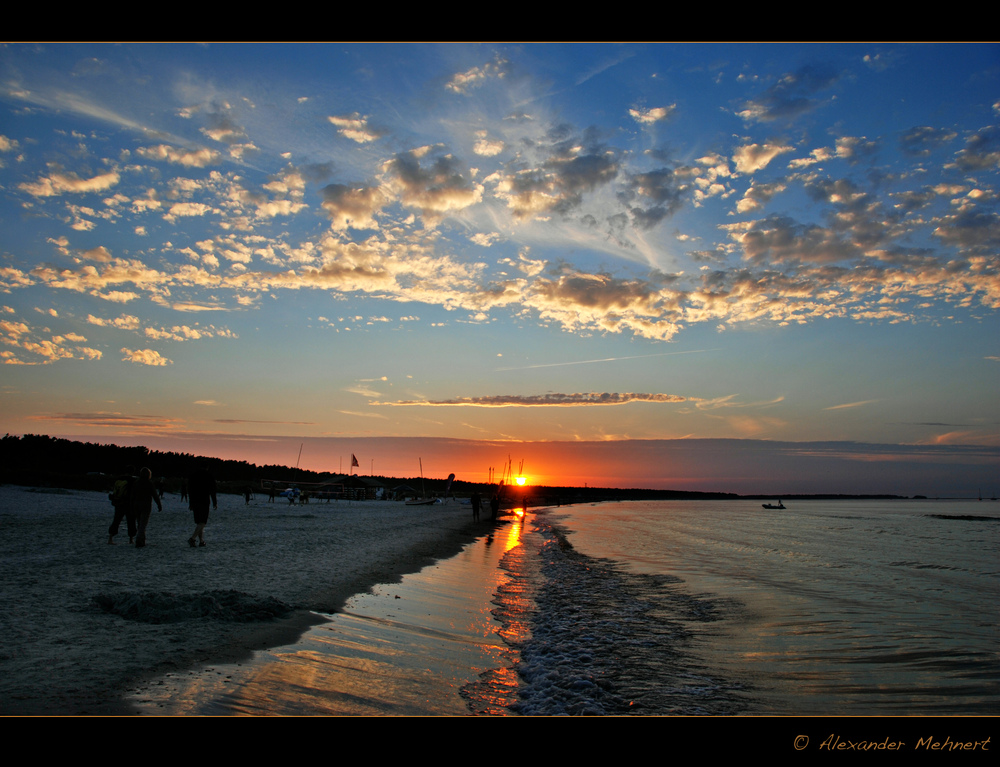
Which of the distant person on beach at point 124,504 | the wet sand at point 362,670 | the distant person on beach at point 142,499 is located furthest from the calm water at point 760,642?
the distant person on beach at point 124,504

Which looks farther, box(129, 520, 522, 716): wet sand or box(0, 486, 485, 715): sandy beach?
box(0, 486, 485, 715): sandy beach

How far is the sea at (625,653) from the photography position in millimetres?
5570

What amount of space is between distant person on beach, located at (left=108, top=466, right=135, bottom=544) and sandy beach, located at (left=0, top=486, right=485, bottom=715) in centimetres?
46

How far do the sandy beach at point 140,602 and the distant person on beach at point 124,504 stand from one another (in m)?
0.46

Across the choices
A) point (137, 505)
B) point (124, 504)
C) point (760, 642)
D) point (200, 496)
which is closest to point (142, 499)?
point (137, 505)

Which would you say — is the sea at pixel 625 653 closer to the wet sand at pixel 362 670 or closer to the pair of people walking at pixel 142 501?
the wet sand at pixel 362 670

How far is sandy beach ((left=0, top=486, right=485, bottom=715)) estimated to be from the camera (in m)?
5.14

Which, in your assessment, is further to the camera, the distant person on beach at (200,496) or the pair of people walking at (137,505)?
the distant person on beach at (200,496)

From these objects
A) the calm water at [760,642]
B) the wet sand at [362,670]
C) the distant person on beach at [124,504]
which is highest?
the distant person on beach at [124,504]

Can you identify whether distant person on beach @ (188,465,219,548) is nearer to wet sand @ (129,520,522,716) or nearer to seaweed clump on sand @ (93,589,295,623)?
wet sand @ (129,520,522,716)

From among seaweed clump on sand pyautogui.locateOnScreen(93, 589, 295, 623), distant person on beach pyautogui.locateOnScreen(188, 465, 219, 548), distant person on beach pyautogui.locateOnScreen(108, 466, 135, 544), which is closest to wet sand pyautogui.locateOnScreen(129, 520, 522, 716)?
seaweed clump on sand pyautogui.locateOnScreen(93, 589, 295, 623)
